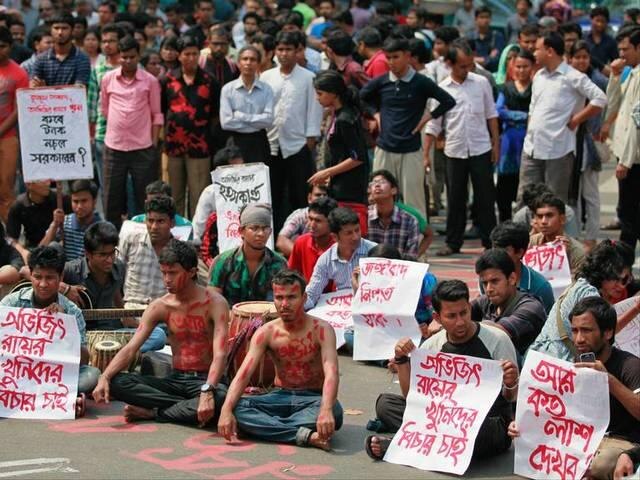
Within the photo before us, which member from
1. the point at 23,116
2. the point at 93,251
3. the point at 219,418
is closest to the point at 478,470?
the point at 219,418

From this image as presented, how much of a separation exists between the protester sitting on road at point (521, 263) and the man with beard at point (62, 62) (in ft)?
22.0

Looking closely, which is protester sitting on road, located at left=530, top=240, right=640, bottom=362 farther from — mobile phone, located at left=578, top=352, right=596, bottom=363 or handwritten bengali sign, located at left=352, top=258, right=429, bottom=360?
handwritten bengali sign, located at left=352, top=258, right=429, bottom=360

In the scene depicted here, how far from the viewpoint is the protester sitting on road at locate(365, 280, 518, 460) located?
8906 millimetres

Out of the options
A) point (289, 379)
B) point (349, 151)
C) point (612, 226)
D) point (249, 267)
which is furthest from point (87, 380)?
point (612, 226)

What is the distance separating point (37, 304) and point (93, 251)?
1223 mm

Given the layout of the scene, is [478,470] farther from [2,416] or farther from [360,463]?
[2,416]

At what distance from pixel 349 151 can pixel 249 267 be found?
2.77m

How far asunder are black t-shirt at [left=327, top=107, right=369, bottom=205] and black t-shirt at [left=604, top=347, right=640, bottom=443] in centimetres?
567

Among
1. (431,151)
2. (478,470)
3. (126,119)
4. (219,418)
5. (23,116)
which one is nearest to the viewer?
(478,470)

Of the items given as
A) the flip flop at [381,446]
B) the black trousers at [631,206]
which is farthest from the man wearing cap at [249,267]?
the black trousers at [631,206]

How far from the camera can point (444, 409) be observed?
29.4 ft

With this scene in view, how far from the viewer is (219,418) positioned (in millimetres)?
9438

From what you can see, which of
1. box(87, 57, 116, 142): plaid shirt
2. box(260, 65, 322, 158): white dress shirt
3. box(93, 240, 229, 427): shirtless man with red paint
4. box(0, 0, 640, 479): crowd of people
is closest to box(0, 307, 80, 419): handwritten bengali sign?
box(0, 0, 640, 479): crowd of people

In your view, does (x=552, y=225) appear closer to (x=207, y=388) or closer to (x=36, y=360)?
(x=207, y=388)
